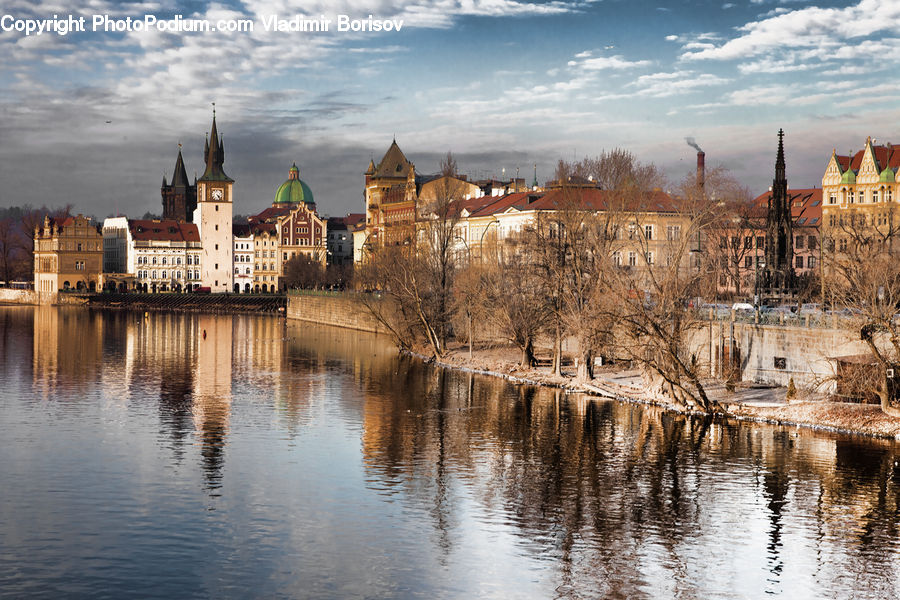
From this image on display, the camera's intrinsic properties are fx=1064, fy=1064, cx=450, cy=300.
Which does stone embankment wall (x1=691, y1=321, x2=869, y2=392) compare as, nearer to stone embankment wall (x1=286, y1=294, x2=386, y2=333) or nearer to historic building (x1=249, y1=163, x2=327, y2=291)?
stone embankment wall (x1=286, y1=294, x2=386, y2=333)

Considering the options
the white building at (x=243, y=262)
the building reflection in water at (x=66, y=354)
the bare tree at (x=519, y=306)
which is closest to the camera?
the building reflection in water at (x=66, y=354)

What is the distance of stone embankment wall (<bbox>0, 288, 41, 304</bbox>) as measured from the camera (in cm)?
17262

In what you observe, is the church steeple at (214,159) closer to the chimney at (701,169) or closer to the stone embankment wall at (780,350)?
the chimney at (701,169)

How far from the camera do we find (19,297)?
17525 centimetres

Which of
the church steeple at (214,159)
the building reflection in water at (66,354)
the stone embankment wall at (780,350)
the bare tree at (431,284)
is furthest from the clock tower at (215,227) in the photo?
the stone embankment wall at (780,350)

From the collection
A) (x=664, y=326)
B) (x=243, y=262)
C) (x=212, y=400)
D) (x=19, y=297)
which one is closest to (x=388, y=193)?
(x=243, y=262)

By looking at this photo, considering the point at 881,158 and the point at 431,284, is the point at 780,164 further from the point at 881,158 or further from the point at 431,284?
the point at 881,158

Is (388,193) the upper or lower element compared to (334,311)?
upper

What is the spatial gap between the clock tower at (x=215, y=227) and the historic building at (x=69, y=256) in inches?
683

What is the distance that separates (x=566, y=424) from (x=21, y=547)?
70.9 feet

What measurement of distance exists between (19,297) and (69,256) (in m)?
10.4

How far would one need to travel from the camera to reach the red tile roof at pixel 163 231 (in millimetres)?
180125

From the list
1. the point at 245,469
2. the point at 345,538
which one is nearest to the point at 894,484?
the point at 345,538

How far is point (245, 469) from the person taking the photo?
1252 inches
